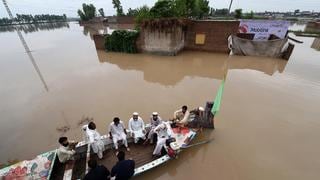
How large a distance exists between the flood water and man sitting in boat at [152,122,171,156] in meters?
0.52

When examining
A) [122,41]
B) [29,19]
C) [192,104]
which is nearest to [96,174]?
[192,104]

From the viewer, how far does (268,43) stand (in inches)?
505

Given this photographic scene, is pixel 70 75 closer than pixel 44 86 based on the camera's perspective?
No

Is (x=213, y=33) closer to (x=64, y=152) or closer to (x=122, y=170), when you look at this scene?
(x=122, y=170)

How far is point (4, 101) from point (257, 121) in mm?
10701

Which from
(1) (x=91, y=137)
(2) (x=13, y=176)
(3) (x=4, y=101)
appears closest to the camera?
(2) (x=13, y=176)

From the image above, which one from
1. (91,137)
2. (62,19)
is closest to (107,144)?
(91,137)

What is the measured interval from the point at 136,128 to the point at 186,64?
8.53 meters

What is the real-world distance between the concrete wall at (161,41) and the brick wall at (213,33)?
113 centimetres

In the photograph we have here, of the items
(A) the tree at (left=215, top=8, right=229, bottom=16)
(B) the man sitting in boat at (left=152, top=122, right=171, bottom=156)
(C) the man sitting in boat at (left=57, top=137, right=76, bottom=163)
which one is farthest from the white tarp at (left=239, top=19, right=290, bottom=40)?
(A) the tree at (left=215, top=8, right=229, bottom=16)

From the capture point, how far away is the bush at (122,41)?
48.6ft

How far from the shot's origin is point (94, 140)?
13.8 ft

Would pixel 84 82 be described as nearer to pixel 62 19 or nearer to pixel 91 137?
pixel 91 137

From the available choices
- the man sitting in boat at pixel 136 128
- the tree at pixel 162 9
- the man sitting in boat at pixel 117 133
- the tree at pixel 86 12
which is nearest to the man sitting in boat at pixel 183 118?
the man sitting in boat at pixel 136 128
